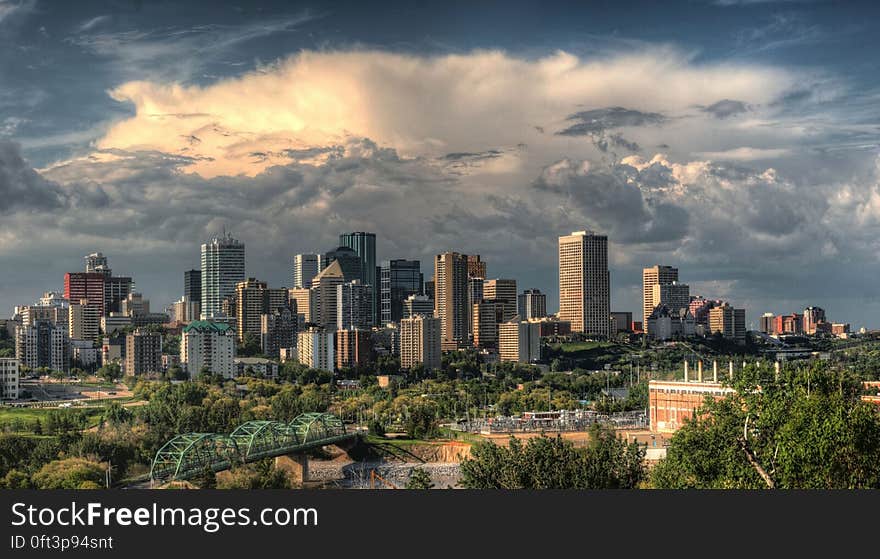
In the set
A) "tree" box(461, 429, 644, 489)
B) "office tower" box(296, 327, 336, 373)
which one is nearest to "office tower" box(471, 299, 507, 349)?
"office tower" box(296, 327, 336, 373)

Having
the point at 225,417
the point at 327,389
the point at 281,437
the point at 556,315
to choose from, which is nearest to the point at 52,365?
the point at 327,389

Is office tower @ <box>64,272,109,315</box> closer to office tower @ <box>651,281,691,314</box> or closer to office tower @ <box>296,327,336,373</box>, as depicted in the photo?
office tower @ <box>296,327,336,373</box>

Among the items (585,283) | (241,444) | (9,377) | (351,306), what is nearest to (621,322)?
(585,283)

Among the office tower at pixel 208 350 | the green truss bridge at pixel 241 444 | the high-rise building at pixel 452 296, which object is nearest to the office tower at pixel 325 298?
the high-rise building at pixel 452 296

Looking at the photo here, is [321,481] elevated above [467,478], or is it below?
below

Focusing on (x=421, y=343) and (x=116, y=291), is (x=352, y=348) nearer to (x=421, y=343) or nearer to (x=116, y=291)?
(x=421, y=343)

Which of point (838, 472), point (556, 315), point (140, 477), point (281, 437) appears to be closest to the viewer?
point (838, 472)

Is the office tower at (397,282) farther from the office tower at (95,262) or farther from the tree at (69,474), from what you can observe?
the tree at (69,474)

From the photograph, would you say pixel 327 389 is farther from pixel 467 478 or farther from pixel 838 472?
pixel 838 472
